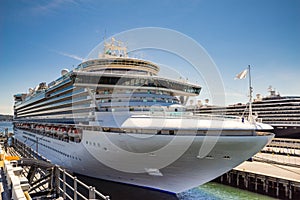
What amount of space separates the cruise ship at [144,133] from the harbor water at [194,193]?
59 cm

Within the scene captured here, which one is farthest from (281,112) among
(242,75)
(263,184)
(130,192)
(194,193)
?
(130,192)

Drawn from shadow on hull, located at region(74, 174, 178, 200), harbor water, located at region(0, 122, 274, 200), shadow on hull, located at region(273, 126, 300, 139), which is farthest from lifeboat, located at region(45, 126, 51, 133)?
shadow on hull, located at region(273, 126, 300, 139)

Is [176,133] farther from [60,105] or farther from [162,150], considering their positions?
[60,105]

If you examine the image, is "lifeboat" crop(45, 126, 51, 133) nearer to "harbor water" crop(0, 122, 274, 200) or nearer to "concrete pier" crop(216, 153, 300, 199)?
"harbor water" crop(0, 122, 274, 200)

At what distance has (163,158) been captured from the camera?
36.2ft

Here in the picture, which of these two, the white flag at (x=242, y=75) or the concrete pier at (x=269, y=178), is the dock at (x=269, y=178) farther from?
the white flag at (x=242, y=75)

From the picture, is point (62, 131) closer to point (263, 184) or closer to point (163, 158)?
point (163, 158)

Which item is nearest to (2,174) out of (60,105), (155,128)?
(155,128)

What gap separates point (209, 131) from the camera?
10.2 metres

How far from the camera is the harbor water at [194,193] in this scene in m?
13.4

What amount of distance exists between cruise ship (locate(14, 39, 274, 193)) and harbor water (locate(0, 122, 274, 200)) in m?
0.59

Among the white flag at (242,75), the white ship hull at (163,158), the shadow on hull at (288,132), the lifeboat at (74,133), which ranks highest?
the white flag at (242,75)

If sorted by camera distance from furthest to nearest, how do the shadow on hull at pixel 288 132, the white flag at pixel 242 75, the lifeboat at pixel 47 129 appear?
the shadow on hull at pixel 288 132 < the lifeboat at pixel 47 129 < the white flag at pixel 242 75

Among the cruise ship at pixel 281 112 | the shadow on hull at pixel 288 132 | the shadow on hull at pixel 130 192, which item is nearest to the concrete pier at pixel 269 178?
the shadow on hull at pixel 130 192
